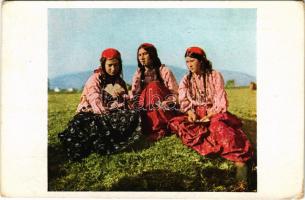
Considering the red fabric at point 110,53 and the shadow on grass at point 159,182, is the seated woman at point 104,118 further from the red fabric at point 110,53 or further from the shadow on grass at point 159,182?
Result: the shadow on grass at point 159,182

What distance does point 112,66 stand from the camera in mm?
2604

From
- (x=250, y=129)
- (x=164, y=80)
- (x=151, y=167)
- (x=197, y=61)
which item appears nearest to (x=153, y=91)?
(x=164, y=80)

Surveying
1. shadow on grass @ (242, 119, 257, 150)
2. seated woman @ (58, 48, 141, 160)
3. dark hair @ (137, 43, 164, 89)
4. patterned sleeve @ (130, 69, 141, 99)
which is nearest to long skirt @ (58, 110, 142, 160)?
seated woman @ (58, 48, 141, 160)

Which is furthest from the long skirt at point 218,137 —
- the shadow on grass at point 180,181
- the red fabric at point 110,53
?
the red fabric at point 110,53

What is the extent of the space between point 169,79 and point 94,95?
0.42 metres

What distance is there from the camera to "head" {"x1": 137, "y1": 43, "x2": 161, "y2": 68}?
259cm

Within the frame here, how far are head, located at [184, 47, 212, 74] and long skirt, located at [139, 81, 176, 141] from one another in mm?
192

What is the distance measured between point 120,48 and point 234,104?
0.70m

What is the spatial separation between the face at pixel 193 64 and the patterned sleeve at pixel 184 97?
2.3 inches

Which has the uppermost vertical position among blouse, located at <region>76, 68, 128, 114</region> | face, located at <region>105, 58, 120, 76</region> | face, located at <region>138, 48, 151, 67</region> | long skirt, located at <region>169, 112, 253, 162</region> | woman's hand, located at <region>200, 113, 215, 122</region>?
face, located at <region>138, 48, 151, 67</region>

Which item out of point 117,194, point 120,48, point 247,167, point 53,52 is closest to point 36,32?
point 53,52

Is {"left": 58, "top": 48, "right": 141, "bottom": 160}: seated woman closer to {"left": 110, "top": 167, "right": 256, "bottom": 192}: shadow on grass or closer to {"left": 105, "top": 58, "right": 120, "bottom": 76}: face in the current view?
{"left": 105, "top": 58, "right": 120, "bottom": 76}: face

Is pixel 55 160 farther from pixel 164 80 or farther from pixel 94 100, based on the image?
pixel 164 80

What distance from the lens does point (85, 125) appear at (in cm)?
259
